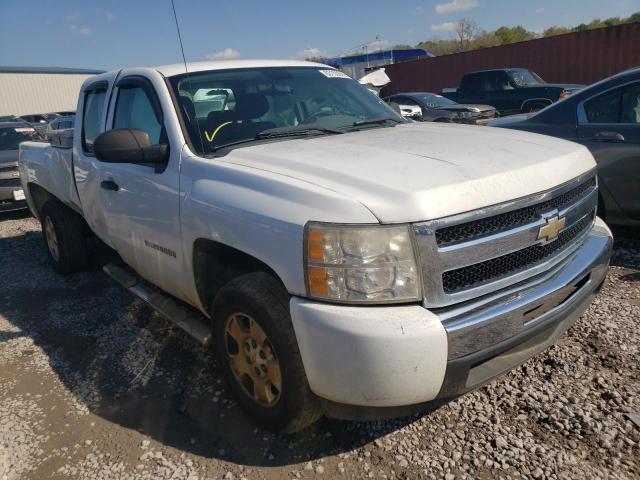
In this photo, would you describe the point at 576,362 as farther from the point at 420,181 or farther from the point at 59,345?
the point at 59,345

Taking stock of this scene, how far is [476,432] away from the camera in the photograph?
2.47m

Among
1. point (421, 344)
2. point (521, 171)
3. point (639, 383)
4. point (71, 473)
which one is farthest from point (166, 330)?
point (639, 383)

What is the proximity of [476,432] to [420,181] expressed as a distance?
1265 millimetres

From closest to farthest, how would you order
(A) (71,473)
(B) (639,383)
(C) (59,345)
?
(A) (71,473), (B) (639,383), (C) (59,345)

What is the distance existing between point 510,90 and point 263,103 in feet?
41.5

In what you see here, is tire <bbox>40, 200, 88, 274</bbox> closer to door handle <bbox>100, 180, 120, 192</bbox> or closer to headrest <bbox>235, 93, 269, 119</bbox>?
door handle <bbox>100, 180, 120, 192</bbox>

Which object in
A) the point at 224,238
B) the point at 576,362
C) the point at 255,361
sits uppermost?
the point at 224,238

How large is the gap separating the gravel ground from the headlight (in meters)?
0.88

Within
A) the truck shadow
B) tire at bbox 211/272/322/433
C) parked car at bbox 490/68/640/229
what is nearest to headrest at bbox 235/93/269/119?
tire at bbox 211/272/322/433

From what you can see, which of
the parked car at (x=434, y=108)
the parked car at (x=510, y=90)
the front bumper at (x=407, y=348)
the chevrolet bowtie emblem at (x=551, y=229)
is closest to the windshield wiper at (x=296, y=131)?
the front bumper at (x=407, y=348)

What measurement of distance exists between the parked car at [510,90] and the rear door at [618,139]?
30.4 ft

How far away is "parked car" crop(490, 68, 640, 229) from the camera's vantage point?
4293mm

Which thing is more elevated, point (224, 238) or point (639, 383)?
point (224, 238)

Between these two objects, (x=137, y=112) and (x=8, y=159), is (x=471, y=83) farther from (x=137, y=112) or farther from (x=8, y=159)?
(x=137, y=112)
